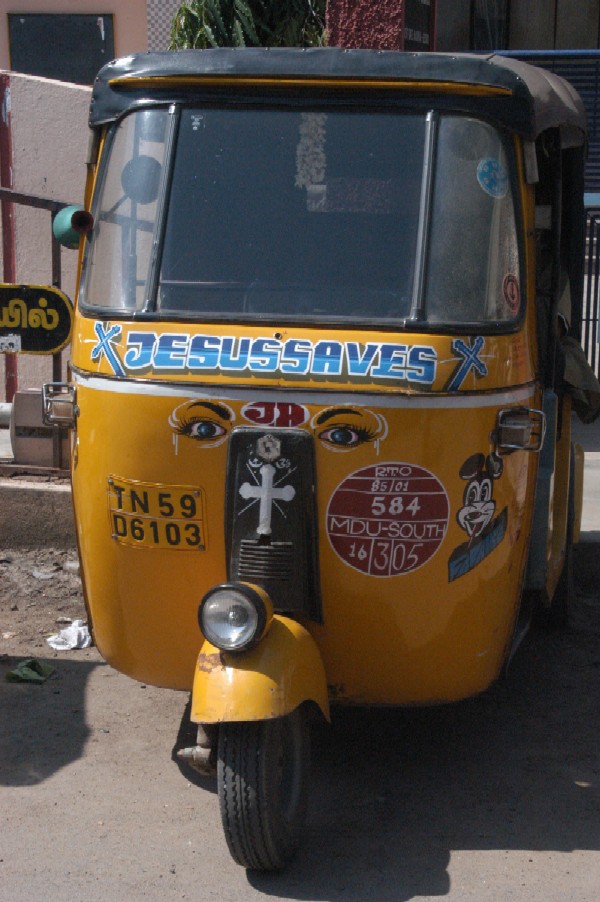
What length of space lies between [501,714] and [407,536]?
4.96ft

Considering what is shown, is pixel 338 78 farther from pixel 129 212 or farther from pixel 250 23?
pixel 250 23

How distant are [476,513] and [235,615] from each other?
2.69 ft

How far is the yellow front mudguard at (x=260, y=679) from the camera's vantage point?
3.29 meters

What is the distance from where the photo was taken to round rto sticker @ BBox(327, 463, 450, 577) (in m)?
3.50

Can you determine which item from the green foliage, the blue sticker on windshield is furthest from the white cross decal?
the green foliage

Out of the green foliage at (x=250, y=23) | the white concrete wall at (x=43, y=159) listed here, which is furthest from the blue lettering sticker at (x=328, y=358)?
the green foliage at (x=250, y=23)

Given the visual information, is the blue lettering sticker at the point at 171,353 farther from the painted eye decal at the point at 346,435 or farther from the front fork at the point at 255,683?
the front fork at the point at 255,683

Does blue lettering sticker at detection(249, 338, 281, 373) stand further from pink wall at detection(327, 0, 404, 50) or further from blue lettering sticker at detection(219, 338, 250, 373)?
pink wall at detection(327, 0, 404, 50)

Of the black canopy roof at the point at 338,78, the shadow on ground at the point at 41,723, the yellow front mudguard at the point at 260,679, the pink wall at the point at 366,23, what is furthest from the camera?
the pink wall at the point at 366,23

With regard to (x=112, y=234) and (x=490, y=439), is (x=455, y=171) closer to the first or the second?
(x=490, y=439)

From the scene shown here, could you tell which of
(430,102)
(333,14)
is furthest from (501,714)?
(333,14)

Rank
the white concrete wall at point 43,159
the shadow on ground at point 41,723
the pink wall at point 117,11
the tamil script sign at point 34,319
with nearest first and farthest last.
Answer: the shadow on ground at point 41,723
the tamil script sign at point 34,319
the white concrete wall at point 43,159
the pink wall at point 117,11

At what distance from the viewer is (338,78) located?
3713 mm

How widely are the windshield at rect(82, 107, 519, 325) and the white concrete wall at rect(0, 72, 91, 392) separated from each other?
4.28 m
